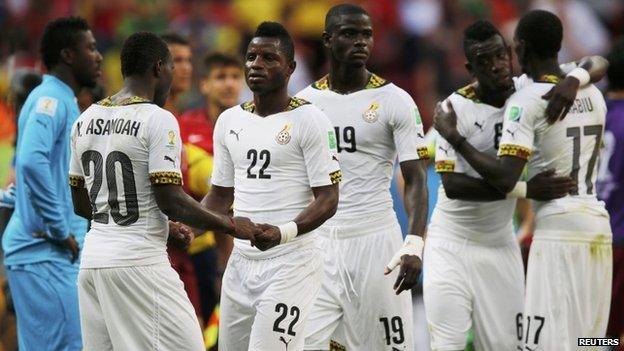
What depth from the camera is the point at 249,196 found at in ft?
30.7

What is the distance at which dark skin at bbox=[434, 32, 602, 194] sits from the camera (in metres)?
10.0

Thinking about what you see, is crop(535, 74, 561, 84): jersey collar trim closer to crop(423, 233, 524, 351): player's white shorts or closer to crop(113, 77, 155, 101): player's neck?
crop(423, 233, 524, 351): player's white shorts

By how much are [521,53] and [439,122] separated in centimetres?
83

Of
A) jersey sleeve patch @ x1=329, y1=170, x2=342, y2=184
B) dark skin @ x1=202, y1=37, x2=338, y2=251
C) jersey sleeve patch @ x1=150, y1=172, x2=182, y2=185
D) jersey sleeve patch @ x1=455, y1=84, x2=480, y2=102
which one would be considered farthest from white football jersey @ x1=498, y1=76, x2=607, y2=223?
jersey sleeve patch @ x1=150, y1=172, x2=182, y2=185

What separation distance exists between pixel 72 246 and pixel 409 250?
2.87m

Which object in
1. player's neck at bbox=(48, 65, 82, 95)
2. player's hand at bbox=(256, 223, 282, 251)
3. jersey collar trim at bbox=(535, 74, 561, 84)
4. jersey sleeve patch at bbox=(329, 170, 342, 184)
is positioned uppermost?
player's neck at bbox=(48, 65, 82, 95)

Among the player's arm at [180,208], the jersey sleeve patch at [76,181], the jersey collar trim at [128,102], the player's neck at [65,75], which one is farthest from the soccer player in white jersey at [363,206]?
the player's neck at [65,75]

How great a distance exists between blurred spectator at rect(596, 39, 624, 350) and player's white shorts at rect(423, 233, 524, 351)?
6.98 feet

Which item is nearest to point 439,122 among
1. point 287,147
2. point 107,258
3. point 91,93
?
point 287,147

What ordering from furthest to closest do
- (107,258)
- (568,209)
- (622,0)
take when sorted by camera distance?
(622,0) < (568,209) < (107,258)

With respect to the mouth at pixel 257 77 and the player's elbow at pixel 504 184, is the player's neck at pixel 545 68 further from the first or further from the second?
the mouth at pixel 257 77

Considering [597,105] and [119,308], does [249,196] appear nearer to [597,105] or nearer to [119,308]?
[119,308]

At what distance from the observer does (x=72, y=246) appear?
10.7m

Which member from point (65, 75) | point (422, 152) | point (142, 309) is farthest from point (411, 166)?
point (65, 75)
